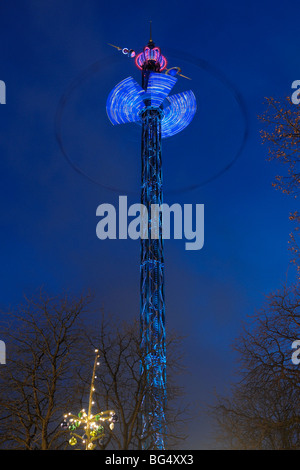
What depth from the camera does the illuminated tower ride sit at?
34969 millimetres

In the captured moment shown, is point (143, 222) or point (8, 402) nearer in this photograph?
point (8, 402)

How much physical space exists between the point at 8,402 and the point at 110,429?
4.20 m

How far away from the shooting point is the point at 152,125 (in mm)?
41250

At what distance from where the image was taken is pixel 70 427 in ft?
52.6

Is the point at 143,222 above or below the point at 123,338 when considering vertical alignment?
above

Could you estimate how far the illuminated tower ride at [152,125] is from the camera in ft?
115

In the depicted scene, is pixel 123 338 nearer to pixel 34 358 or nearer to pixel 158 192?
pixel 34 358
